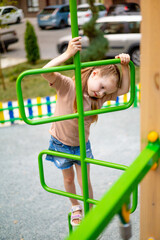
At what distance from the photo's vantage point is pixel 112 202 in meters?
0.97

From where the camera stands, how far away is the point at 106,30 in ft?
31.6

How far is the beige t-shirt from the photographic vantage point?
6.02 ft

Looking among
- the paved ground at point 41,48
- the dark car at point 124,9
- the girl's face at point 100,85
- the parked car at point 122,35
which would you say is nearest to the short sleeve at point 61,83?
the girl's face at point 100,85

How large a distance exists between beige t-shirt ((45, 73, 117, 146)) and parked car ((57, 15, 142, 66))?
7.45 meters

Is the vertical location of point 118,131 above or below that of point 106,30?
below

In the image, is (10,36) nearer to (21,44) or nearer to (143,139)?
(21,44)

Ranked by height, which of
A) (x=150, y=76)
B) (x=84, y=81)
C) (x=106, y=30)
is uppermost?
(x=150, y=76)

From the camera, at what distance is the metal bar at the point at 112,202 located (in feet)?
2.86

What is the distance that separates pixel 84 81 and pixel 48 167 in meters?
1.94

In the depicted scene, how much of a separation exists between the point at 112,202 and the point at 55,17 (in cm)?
1558

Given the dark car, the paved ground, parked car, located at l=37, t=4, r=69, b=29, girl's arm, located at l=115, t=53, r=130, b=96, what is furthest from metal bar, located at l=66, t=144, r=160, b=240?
parked car, located at l=37, t=4, r=69, b=29

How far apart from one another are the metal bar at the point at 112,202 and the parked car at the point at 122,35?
8.16 metres

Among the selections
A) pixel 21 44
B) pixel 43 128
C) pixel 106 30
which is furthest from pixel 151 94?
pixel 21 44

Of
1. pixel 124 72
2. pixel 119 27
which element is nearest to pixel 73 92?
pixel 124 72
